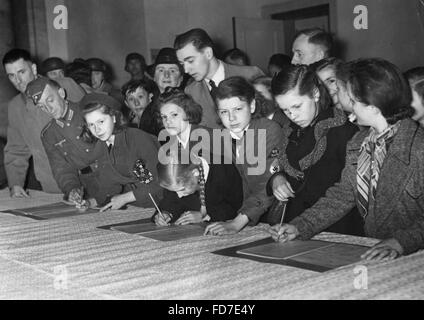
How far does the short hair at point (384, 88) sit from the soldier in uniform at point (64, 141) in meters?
1.83

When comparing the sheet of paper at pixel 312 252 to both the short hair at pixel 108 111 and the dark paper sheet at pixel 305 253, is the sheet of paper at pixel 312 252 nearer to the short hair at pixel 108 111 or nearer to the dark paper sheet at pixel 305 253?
the dark paper sheet at pixel 305 253

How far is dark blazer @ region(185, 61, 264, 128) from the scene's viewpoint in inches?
124

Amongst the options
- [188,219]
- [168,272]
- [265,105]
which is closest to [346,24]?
[265,105]

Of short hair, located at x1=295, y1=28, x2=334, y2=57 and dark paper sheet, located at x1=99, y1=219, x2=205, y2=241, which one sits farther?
short hair, located at x1=295, y1=28, x2=334, y2=57

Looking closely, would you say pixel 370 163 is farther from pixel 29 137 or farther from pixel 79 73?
pixel 79 73

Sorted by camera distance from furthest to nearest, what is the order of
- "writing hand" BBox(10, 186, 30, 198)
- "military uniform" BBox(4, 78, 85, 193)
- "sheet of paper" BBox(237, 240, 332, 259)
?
"military uniform" BBox(4, 78, 85, 193) < "writing hand" BBox(10, 186, 30, 198) < "sheet of paper" BBox(237, 240, 332, 259)

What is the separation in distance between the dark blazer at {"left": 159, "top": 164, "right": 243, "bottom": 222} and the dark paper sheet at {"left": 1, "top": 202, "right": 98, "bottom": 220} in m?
0.50

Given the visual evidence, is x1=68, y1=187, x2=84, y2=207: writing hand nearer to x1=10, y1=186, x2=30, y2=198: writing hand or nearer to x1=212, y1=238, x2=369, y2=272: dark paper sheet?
x1=10, y1=186, x2=30, y2=198: writing hand

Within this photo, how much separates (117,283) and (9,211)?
1.58 metres

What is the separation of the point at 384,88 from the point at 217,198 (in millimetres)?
905

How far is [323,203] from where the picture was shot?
1.93 metres

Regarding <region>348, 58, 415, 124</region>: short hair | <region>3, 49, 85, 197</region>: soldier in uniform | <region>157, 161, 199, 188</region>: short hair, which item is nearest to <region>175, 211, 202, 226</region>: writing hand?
<region>157, 161, 199, 188</region>: short hair

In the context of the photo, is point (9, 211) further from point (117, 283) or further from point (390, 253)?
point (390, 253)
